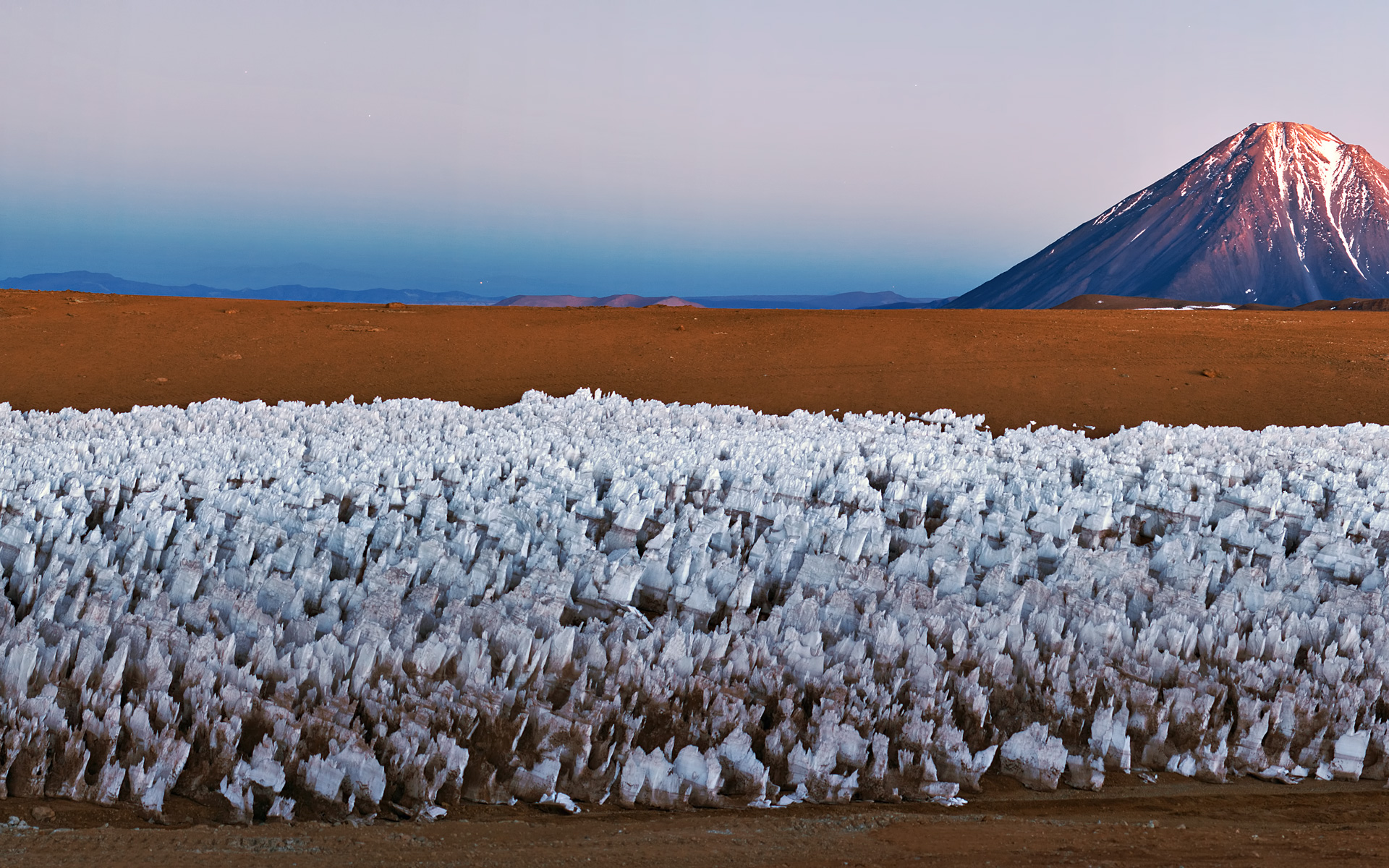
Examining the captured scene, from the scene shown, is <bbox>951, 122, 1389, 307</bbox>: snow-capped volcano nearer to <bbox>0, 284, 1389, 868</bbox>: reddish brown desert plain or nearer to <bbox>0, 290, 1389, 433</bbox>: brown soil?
<bbox>0, 284, 1389, 868</bbox>: reddish brown desert plain

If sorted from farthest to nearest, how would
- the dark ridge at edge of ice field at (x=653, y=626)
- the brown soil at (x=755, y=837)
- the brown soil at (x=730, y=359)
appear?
the brown soil at (x=730, y=359), the dark ridge at edge of ice field at (x=653, y=626), the brown soil at (x=755, y=837)

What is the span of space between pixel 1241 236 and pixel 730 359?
143873 millimetres

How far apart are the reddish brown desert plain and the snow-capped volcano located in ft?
393

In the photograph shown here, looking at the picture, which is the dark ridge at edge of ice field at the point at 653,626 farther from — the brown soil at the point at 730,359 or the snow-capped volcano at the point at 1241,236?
the snow-capped volcano at the point at 1241,236

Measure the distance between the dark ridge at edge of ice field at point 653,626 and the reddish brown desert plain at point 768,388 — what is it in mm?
130

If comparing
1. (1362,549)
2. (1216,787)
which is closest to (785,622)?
(1216,787)

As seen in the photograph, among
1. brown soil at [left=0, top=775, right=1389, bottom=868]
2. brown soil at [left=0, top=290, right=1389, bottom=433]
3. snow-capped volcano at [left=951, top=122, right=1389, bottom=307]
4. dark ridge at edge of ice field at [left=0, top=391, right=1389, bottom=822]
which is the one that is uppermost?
snow-capped volcano at [left=951, top=122, right=1389, bottom=307]

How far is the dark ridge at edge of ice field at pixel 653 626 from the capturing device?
2820 mm

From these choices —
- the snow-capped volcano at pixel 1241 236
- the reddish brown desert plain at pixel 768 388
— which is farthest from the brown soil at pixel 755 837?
the snow-capped volcano at pixel 1241 236

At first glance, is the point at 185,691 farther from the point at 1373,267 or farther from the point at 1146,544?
the point at 1373,267

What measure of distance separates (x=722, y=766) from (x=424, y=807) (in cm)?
84

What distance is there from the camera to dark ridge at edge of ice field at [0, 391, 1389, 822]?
2820 mm

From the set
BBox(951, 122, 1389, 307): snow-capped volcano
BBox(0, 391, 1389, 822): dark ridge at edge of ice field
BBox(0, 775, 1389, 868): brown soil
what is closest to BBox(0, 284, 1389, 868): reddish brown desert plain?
BBox(0, 775, 1389, 868): brown soil

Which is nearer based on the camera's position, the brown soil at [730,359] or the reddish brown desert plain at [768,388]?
the reddish brown desert plain at [768,388]
